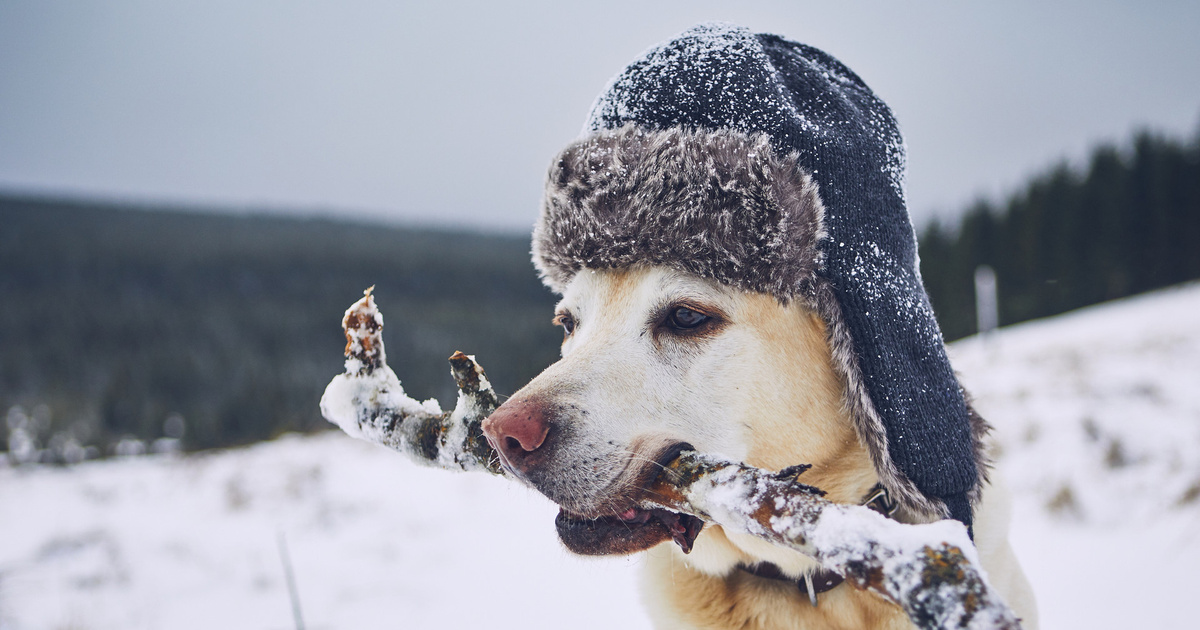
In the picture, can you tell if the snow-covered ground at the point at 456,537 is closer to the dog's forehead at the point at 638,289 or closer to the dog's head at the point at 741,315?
the dog's head at the point at 741,315

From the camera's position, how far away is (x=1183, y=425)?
4.94 m

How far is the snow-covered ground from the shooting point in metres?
3.54

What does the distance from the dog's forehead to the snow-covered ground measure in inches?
31.3

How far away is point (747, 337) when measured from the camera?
1845 mm

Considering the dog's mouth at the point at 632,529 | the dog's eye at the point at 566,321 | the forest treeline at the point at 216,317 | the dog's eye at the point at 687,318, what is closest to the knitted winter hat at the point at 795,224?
the dog's eye at the point at 687,318

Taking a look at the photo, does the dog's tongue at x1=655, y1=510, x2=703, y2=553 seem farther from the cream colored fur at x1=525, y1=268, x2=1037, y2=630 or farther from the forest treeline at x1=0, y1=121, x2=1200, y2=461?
the forest treeline at x1=0, y1=121, x2=1200, y2=461

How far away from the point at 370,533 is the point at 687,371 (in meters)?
4.66

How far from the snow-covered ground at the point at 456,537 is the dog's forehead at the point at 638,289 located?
31.3 inches

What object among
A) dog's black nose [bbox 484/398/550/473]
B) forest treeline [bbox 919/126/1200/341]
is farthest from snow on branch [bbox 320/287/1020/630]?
forest treeline [bbox 919/126/1200/341]

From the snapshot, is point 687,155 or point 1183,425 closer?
point 687,155

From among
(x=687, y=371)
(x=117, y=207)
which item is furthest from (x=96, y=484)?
(x=117, y=207)

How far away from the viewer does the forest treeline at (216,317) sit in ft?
93.8

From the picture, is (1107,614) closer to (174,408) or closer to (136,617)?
(136,617)

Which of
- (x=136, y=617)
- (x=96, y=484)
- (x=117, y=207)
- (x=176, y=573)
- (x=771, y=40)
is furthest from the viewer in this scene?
(x=117, y=207)
